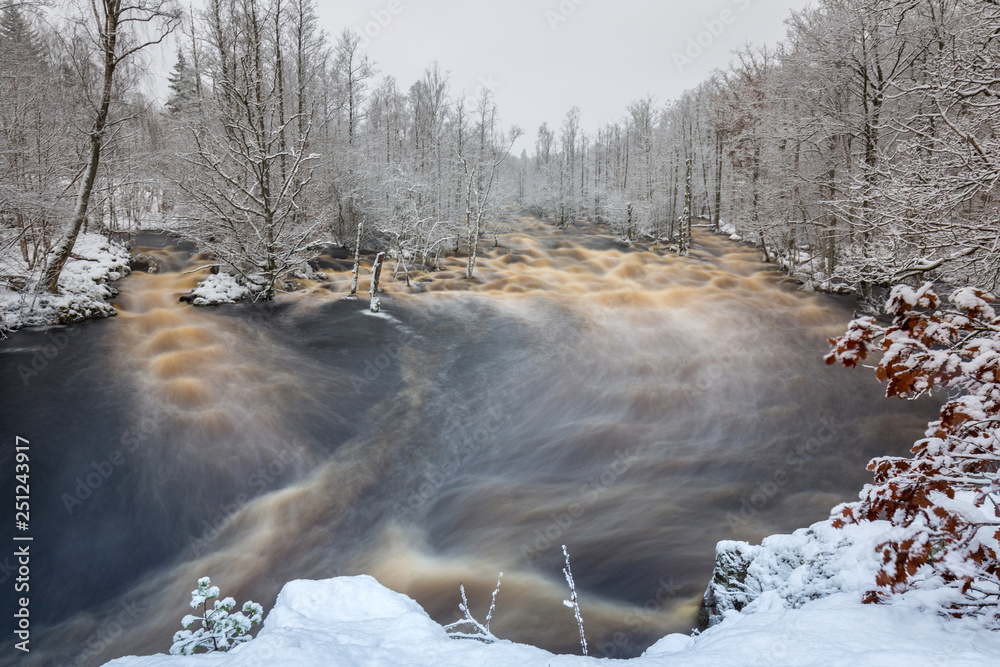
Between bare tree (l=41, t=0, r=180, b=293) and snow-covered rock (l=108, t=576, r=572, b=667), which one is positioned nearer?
snow-covered rock (l=108, t=576, r=572, b=667)

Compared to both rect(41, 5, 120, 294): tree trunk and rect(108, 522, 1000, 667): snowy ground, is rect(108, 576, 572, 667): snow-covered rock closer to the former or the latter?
rect(108, 522, 1000, 667): snowy ground

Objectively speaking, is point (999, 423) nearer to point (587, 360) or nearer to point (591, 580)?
point (591, 580)

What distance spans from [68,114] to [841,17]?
2402 centimetres

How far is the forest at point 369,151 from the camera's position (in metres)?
6.70

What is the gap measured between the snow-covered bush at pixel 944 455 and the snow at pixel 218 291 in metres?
15.0

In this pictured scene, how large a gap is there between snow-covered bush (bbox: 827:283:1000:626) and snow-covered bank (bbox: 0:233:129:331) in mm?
14919

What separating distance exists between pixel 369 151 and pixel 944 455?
26.2 metres

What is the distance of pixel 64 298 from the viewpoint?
38.3ft

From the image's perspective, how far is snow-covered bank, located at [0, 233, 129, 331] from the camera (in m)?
10.9

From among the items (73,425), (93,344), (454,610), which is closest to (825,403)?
(454,610)

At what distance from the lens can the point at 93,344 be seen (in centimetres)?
1069

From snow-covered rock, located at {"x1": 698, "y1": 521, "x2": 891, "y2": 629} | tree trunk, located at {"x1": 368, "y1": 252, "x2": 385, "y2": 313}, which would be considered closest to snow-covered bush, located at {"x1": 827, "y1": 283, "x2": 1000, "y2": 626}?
snow-covered rock, located at {"x1": 698, "y1": 521, "x2": 891, "y2": 629}

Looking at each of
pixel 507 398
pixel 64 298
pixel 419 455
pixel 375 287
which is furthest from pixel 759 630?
pixel 64 298

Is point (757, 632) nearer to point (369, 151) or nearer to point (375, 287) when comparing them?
point (375, 287)
